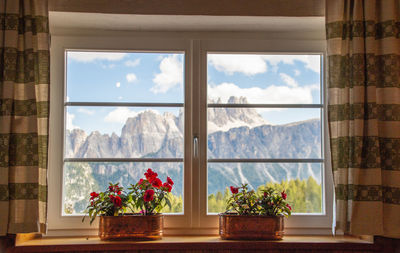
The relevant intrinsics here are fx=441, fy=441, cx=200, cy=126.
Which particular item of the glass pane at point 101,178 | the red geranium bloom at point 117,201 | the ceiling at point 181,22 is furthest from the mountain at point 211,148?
the ceiling at point 181,22

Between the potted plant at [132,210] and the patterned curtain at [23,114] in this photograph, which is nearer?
the patterned curtain at [23,114]

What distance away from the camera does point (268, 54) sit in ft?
9.42

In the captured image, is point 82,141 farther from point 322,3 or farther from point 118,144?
point 322,3

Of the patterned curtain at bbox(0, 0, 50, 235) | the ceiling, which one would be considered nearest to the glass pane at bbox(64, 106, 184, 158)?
the patterned curtain at bbox(0, 0, 50, 235)

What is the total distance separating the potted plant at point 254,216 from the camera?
8.35 feet

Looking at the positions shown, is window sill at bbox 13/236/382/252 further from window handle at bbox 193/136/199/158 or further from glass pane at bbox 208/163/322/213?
window handle at bbox 193/136/199/158

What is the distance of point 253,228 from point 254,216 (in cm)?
7

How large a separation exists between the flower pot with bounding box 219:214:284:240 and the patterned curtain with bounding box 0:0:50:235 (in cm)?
108

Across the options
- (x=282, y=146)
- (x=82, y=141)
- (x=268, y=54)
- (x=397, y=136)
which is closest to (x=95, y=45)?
(x=82, y=141)

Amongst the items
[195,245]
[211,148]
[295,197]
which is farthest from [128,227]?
[295,197]

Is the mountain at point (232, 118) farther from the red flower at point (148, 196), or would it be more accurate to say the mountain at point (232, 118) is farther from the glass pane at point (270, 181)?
the red flower at point (148, 196)

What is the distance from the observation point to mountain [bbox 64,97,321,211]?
9.06ft

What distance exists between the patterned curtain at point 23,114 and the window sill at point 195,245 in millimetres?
123

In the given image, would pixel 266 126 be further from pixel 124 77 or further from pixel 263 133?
pixel 124 77
